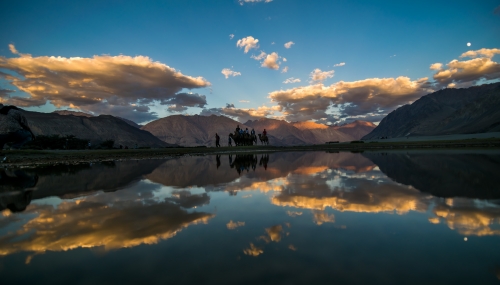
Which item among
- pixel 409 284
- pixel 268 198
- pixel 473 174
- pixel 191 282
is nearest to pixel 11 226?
pixel 191 282

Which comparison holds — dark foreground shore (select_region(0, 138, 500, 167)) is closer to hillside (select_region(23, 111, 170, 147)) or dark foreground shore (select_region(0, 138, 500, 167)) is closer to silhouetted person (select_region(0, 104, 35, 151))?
silhouetted person (select_region(0, 104, 35, 151))

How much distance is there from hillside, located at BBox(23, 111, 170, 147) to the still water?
162m

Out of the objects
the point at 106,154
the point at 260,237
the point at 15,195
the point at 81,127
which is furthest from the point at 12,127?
the point at 81,127

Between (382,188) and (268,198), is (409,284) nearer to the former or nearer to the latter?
(268,198)

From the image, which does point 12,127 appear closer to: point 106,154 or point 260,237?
point 106,154

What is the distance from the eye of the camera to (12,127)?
32.8 m

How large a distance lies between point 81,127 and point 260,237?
646ft

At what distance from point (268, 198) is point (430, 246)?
5730 mm

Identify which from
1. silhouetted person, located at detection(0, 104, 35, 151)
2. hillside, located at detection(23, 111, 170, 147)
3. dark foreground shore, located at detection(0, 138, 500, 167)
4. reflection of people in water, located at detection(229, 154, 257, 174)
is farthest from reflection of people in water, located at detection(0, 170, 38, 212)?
hillside, located at detection(23, 111, 170, 147)

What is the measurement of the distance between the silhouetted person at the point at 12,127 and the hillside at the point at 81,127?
406 feet

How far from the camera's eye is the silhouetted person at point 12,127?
32469mm

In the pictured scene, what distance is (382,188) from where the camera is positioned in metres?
11.1

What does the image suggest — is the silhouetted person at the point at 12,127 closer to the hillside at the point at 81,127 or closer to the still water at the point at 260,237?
the still water at the point at 260,237

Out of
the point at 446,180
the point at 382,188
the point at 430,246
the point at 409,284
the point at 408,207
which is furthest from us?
the point at 446,180
